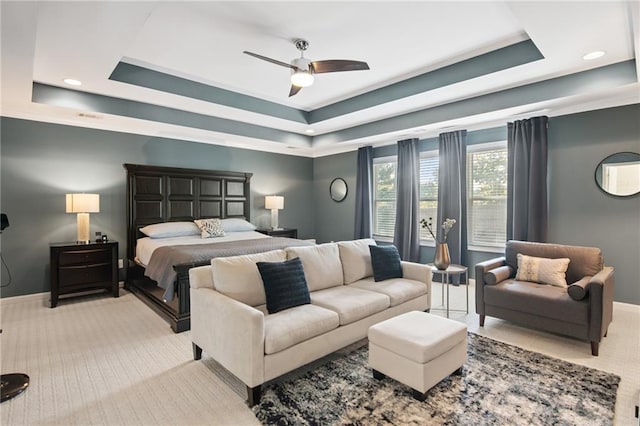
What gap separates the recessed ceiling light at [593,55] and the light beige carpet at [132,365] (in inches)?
110

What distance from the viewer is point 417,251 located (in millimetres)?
5906

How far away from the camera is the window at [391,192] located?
588cm

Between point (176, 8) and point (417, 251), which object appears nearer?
point (176, 8)

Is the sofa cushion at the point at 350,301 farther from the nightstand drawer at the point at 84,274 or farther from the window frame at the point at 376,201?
the window frame at the point at 376,201

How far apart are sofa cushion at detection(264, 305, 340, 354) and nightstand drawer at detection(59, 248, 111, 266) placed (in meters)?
3.36

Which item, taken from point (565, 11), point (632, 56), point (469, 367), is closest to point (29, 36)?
point (565, 11)

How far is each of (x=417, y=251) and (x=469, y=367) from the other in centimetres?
330

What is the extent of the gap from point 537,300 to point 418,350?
181 cm

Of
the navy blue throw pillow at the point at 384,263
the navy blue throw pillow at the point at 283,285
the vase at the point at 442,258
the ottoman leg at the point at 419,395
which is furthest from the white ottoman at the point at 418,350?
the vase at the point at 442,258

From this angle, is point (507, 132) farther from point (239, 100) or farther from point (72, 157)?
point (72, 157)

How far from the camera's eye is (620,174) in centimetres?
398

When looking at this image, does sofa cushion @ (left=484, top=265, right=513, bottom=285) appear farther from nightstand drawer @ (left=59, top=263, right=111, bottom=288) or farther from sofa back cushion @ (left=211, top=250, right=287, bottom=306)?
nightstand drawer @ (left=59, top=263, right=111, bottom=288)

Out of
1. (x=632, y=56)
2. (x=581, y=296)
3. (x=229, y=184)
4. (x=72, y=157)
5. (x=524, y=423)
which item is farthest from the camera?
(x=229, y=184)

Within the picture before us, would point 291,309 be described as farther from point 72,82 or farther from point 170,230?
point 72,82
